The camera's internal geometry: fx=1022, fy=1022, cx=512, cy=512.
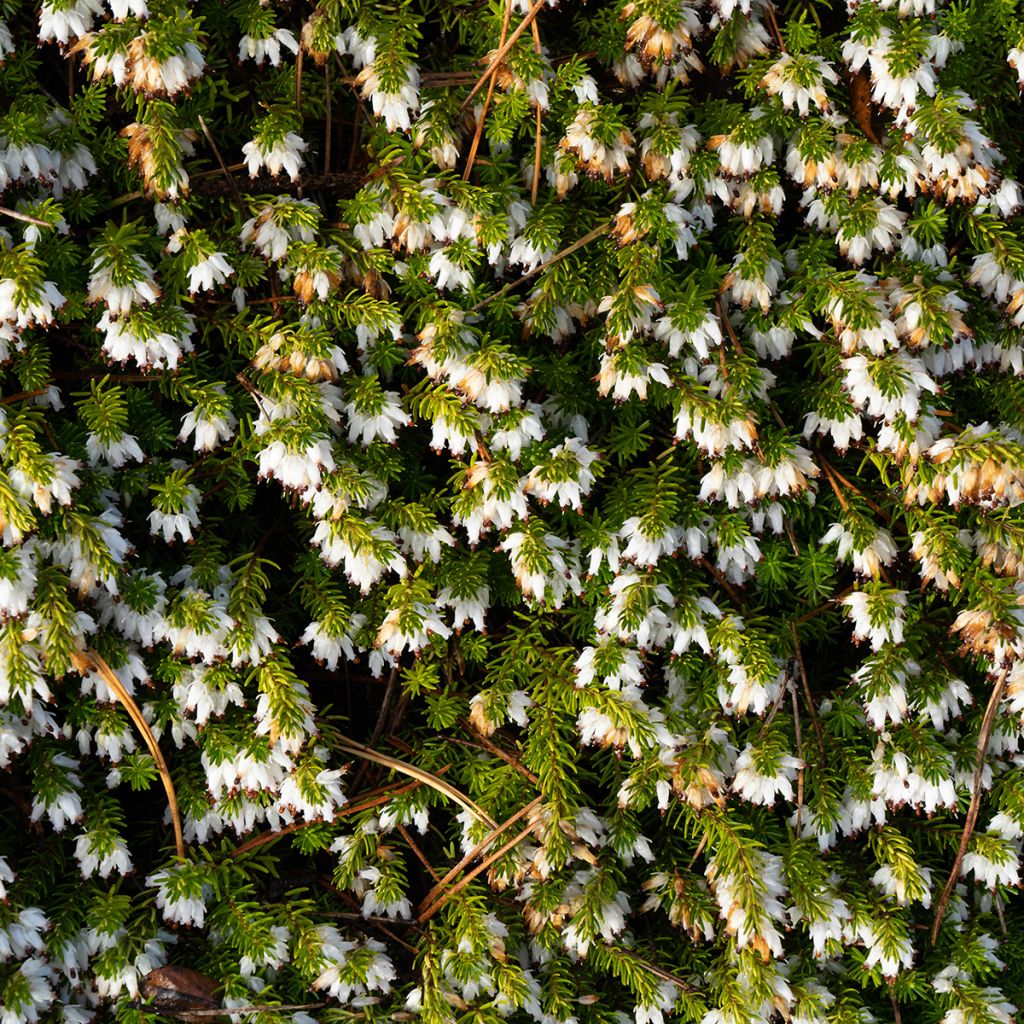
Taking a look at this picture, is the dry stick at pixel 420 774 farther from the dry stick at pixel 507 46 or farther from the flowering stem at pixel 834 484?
the dry stick at pixel 507 46

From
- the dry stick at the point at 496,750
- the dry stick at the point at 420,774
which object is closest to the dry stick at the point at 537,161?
the dry stick at the point at 496,750

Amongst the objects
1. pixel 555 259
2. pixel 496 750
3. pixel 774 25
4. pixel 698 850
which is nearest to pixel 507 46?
pixel 555 259

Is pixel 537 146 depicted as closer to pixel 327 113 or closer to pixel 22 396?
pixel 327 113

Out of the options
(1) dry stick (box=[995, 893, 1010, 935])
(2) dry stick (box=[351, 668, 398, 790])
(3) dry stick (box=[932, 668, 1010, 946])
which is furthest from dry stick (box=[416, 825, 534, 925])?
(1) dry stick (box=[995, 893, 1010, 935])

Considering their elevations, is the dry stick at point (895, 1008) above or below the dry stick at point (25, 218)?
below

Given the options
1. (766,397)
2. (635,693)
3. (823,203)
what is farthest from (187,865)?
(823,203)

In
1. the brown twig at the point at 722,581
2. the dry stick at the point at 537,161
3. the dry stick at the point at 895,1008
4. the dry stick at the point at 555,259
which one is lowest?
the dry stick at the point at 895,1008

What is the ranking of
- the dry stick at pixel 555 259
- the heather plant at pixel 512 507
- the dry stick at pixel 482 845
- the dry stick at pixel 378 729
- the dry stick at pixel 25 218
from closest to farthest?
the dry stick at pixel 25 218, the heather plant at pixel 512 507, the dry stick at pixel 555 259, the dry stick at pixel 482 845, the dry stick at pixel 378 729

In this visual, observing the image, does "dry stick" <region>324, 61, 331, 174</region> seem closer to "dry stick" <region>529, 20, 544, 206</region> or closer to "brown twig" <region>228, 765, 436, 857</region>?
"dry stick" <region>529, 20, 544, 206</region>

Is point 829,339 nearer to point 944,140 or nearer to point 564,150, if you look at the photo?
point 944,140
